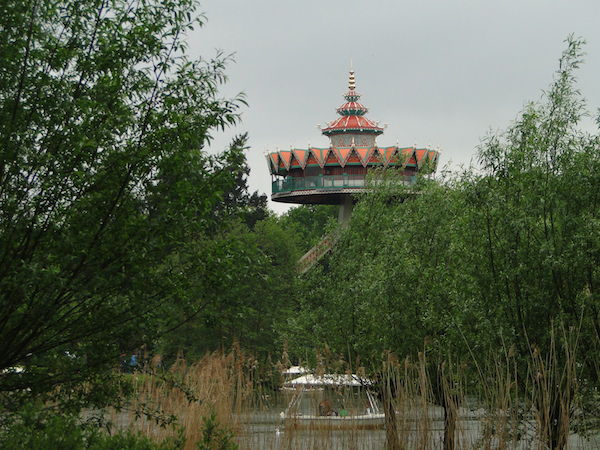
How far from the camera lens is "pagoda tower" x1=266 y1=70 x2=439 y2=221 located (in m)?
67.6

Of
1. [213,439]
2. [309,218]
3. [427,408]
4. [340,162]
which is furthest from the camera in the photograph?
[309,218]

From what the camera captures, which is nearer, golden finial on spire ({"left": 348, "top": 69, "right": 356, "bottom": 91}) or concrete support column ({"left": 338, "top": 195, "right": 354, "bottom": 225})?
concrete support column ({"left": 338, "top": 195, "right": 354, "bottom": 225})

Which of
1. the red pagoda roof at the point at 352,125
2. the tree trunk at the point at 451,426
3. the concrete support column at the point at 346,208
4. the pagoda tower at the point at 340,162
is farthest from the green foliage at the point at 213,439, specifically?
the red pagoda roof at the point at 352,125

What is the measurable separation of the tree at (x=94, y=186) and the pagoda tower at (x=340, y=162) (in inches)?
2181

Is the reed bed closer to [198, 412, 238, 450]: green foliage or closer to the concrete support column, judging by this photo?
[198, 412, 238, 450]: green foliage

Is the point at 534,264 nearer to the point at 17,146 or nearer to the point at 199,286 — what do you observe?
the point at 199,286

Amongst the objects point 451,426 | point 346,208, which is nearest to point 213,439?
point 451,426

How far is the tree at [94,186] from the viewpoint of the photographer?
9242mm

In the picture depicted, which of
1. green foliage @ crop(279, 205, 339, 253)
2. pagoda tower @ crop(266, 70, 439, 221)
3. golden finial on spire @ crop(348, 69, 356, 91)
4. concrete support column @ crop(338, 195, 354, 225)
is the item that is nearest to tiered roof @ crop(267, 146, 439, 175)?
pagoda tower @ crop(266, 70, 439, 221)

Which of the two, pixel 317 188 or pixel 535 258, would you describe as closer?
pixel 535 258

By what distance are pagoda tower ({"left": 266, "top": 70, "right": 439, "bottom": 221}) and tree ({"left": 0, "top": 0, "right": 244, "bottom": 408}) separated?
55395 mm

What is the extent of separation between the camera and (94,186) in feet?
31.4

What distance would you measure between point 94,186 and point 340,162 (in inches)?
2287

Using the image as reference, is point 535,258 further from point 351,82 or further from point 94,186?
point 351,82
